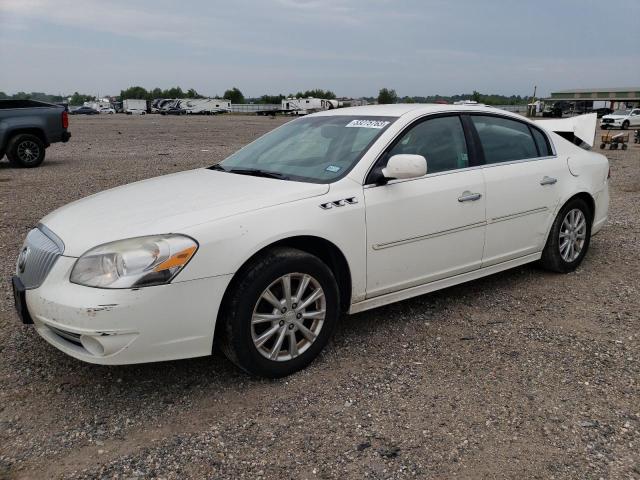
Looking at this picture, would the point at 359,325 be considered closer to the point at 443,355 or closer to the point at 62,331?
the point at 443,355

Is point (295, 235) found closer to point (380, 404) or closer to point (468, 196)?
point (380, 404)

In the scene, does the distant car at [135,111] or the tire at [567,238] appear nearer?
the tire at [567,238]

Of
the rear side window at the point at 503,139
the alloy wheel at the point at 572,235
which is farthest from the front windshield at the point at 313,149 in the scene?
the alloy wheel at the point at 572,235

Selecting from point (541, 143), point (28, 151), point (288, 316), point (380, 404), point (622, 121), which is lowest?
point (622, 121)

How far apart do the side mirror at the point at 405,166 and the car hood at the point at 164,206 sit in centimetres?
43

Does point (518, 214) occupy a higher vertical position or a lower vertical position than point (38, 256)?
lower

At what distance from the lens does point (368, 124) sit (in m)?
4.05

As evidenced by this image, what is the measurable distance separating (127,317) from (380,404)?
1404 millimetres

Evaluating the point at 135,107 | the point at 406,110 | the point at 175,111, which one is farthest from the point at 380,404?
the point at 135,107

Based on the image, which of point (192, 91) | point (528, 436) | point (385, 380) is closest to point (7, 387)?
point (385, 380)

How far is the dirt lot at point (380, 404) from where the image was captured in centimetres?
259

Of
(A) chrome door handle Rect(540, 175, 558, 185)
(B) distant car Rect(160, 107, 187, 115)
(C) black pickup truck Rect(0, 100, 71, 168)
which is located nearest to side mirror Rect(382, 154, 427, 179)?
(A) chrome door handle Rect(540, 175, 558, 185)

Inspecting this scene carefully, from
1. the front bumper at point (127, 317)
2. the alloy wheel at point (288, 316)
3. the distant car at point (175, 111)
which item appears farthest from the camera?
the distant car at point (175, 111)

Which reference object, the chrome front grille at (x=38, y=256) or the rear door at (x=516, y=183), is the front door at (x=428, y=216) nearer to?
the rear door at (x=516, y=183)
